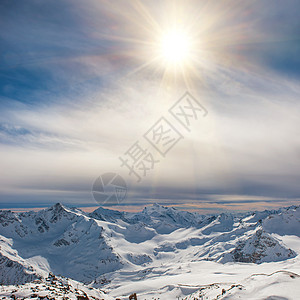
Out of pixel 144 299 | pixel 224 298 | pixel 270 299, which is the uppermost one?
pixel 270 299

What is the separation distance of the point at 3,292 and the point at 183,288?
260 feet

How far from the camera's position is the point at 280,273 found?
47.5m

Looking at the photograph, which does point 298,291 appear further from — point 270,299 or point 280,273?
point 280,273

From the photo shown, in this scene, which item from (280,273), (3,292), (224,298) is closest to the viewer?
(224,298)

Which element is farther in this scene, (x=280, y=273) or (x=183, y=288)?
(x=183, y=288)

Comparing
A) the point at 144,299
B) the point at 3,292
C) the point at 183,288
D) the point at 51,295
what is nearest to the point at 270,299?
the point at 51,295

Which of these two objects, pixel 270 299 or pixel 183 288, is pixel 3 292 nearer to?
pixel 270 299

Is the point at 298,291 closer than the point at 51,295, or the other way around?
the point at 298,291

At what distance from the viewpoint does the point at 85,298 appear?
59781mm

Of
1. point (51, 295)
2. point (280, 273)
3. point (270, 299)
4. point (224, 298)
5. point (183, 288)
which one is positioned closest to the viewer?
point (270, 299)

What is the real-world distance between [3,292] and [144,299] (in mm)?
74548

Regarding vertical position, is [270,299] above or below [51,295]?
above

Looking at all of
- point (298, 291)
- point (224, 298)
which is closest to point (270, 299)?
point (298, 291)

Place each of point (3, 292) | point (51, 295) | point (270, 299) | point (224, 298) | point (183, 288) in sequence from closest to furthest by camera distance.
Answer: point (270, 299)
point (224, 298)
point (51, 295)
point (3, 292)
point (183, 288)
